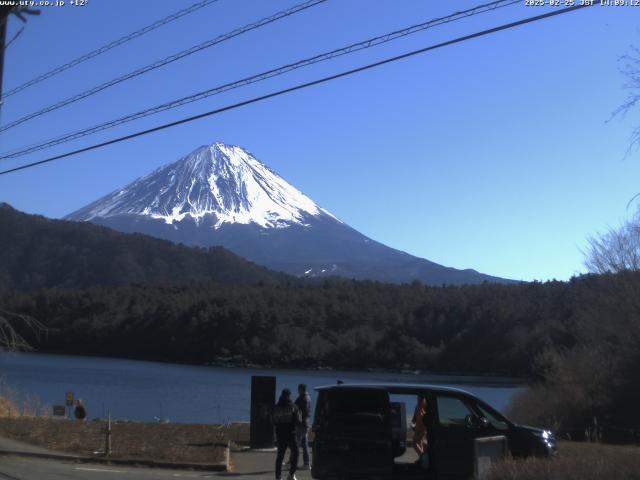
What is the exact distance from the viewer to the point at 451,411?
1158 cm

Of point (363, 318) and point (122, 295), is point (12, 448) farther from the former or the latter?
point (122, 295)

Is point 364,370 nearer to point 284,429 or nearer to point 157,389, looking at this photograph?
point 157,389

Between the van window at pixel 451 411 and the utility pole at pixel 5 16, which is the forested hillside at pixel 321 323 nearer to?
the van window at pixel 451 411

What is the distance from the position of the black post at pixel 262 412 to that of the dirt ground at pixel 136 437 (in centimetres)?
66

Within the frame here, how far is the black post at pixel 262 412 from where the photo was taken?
16.3m

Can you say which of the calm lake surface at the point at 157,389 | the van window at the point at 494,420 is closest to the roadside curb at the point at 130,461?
the van window at the point at 494,420

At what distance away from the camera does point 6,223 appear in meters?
168

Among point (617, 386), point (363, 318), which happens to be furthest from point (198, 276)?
point (617, 386)

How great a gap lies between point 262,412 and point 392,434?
5.17 metres

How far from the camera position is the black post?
16297 mm

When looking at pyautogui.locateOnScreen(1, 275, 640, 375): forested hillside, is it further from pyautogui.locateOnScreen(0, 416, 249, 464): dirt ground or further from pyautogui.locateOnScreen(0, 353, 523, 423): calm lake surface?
pyautogui.locateOnScreen(0, 416, 249, 464): dirt ground

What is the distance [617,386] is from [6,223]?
156263 millimetres

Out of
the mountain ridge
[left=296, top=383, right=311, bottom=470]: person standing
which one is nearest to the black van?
[left=296, top=383, right=311, bottom=470]: person standing

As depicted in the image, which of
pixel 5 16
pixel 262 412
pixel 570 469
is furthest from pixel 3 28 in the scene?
pixel 570 469
